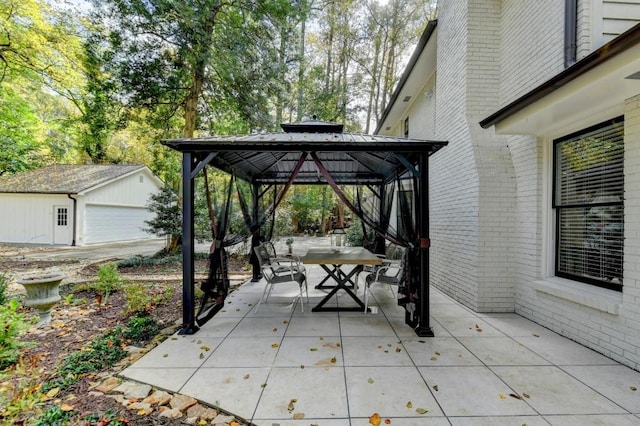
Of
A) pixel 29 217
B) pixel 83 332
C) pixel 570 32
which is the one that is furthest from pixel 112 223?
pixel 570 32

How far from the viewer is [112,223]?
583 inches

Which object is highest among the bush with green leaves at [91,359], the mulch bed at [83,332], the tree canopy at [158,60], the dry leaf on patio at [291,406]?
the tree canopy at [158,60]

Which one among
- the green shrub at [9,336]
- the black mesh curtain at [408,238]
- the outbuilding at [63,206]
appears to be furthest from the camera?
the outbuilding at [63,206]

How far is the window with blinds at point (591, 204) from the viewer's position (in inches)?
117

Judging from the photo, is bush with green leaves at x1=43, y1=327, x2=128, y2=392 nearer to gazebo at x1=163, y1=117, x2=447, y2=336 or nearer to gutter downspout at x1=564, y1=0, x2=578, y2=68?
gazebo at x1=163, y1=117, x2=447, y2=336

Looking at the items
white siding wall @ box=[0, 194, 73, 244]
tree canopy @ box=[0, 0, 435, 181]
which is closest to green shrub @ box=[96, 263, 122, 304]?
tree canopy @ box=[0, 0, 435, 181]

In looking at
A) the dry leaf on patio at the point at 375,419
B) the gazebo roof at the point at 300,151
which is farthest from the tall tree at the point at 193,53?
the dry leaf on patio at the point at 375,419

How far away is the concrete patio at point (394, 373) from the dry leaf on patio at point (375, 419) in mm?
33

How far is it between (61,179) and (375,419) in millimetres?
17714

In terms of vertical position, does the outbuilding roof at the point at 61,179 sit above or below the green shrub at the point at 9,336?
above

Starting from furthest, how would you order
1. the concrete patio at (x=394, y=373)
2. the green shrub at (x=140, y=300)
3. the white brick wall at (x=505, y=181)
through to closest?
the green shrub at (x=140, y=300)
the white brick wall at (x=505, y=181)
the concrete patio at (x=394, y=373)

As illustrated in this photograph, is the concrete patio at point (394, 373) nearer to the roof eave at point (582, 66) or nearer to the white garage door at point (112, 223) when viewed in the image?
the roof eave at point (582, 66)

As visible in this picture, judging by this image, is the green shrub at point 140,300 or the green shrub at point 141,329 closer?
the green shrub at point 141,329

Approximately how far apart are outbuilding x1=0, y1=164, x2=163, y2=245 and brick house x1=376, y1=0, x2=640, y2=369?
12729 millimetres
